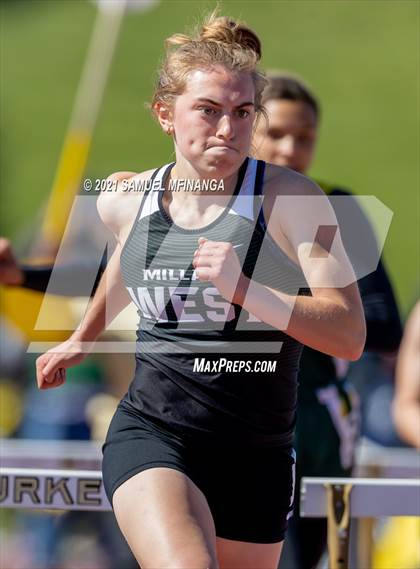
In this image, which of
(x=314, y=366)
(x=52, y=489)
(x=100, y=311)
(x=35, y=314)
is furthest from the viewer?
(x=35, y=314)

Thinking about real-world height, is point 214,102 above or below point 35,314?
above

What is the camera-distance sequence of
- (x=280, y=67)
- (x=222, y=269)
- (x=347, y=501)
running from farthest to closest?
1. (x=280, y=67)
2. (x=347, y=501)
3. (x=222, y=269)

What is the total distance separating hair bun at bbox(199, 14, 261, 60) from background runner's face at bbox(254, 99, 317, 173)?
885mm

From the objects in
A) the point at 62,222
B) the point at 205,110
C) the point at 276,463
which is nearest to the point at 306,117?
the point at 205,110

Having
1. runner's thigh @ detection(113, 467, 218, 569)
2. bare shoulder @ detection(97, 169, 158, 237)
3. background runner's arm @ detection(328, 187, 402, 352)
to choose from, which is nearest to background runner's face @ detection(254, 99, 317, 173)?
background runner's arm @ detection(328, 187, 402, 352)

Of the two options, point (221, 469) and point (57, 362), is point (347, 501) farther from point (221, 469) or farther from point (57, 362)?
point (57, 362)

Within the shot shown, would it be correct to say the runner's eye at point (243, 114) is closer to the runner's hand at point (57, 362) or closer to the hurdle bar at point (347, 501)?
the runner's hand at point (57, 362)

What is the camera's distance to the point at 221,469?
2551 mm

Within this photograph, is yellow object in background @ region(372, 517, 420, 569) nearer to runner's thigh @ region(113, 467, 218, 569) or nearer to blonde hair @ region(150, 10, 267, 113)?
runner's thigh @ region(113, 467, 218, 569)

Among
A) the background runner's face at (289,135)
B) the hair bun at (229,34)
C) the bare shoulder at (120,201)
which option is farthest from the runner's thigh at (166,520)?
the background runner's face at (289,135)

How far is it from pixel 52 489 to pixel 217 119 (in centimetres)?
137

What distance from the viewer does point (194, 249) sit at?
8.29 ft

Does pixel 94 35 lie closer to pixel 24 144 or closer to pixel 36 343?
pixel 24 144

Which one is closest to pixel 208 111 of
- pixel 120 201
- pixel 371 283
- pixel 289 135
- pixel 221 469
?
pixel 120 201
